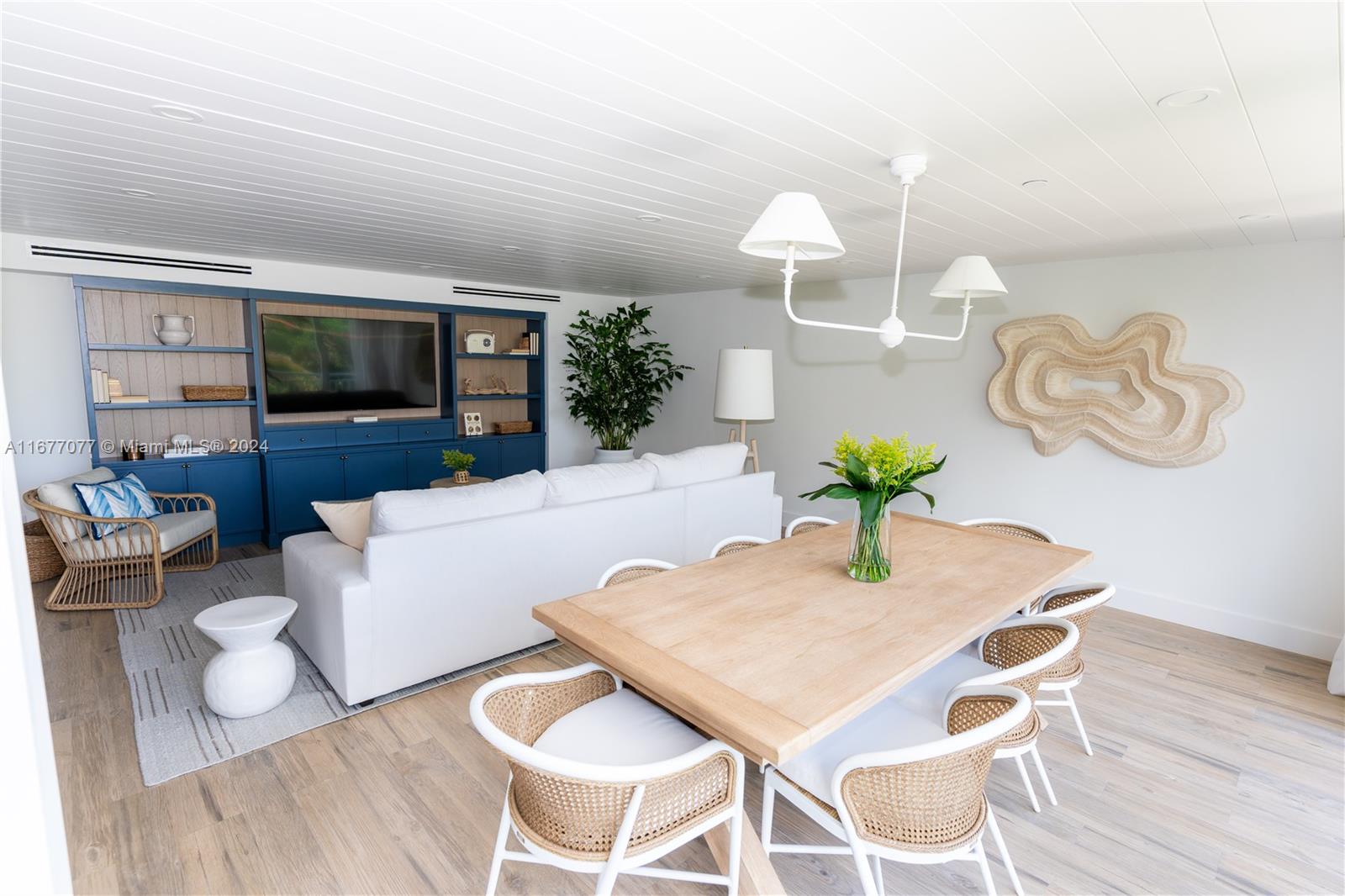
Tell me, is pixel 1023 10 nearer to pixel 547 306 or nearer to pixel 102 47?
pixel 102 47

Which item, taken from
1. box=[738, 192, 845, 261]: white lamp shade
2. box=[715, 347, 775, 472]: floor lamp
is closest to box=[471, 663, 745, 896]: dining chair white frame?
box=[738, 192, 845, 261]: white lamp shade

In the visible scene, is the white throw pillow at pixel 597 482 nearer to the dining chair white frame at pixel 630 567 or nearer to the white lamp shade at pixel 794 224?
the dining chair white frame at pixel 630 567

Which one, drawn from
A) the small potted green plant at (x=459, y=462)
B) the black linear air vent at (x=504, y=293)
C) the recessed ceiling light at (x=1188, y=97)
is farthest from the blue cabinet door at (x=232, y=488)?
the recessed ceiling light at (x=1188, y=97)

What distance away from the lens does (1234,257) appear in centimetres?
354

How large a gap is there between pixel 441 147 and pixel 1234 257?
417 cm

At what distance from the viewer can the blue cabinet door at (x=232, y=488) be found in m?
4.81

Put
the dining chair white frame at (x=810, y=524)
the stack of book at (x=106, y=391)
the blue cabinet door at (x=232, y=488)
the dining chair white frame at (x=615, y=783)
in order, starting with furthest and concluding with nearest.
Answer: the blue cabinet door at (x=232, y=488) → the stack of book at (x=106, y=391) → the dining chair white frame at (x=810, y=524) → the dining chair white frame at (x=615, y=783)

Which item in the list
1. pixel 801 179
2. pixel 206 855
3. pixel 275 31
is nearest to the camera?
pixel 275 31

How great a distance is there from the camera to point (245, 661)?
262cm

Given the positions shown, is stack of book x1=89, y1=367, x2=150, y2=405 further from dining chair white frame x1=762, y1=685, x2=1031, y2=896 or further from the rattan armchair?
dining chair white frame x1=762, y1=685, x2=1031, y2=896

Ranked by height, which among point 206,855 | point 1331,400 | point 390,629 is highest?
point 1331,400

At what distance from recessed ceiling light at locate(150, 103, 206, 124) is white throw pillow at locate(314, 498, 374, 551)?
1666 millimetres

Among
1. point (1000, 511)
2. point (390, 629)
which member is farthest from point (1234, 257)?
point (390, 629)

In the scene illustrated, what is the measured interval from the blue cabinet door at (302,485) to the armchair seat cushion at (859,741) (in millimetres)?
4833
